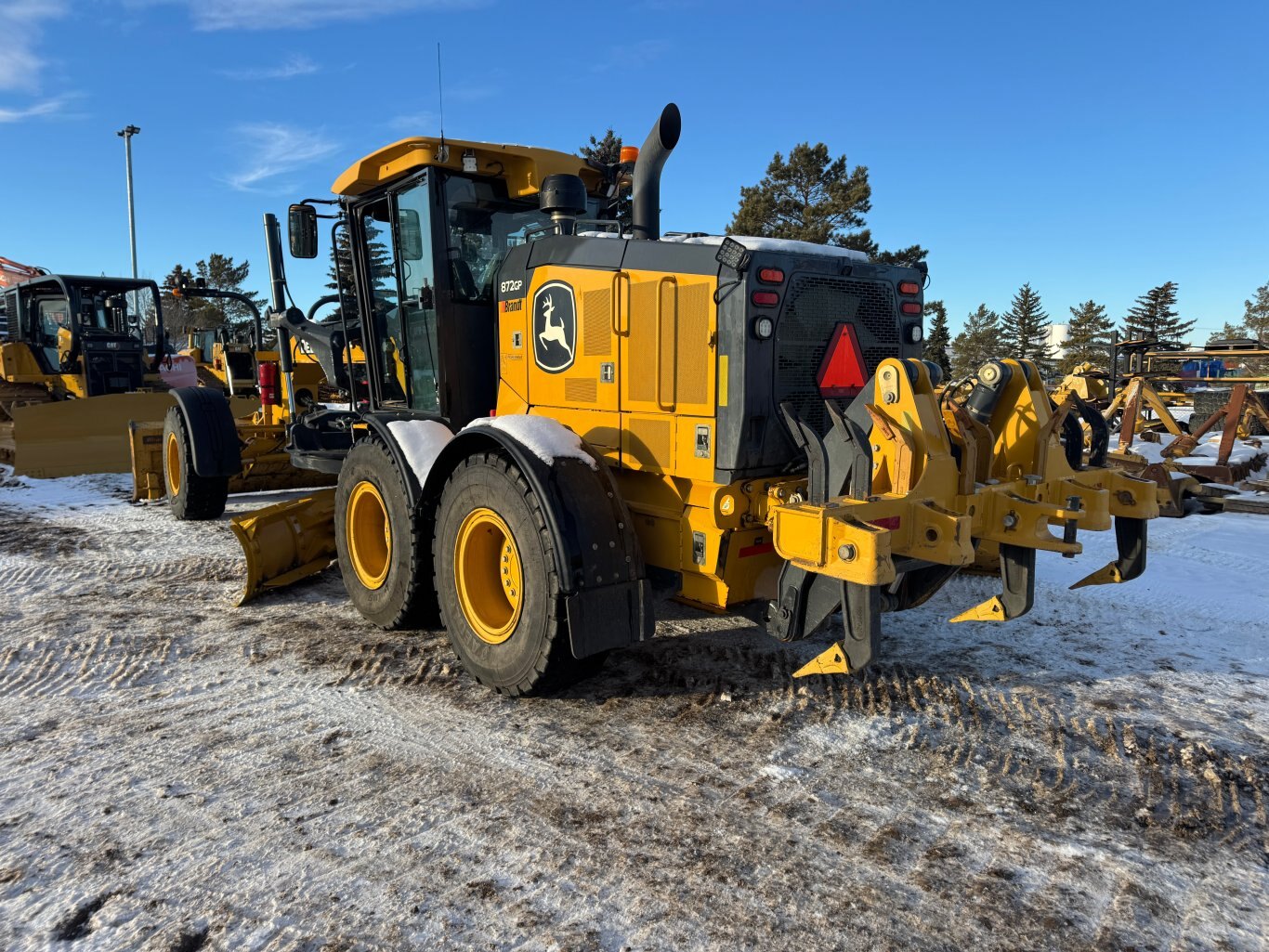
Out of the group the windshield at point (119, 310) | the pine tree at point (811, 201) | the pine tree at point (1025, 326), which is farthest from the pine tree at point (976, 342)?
the windshield at point (119, 310)

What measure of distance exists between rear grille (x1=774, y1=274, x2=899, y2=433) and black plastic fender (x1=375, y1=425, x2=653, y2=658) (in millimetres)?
915

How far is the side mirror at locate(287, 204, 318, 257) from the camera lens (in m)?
5.58

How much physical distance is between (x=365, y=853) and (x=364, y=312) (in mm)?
3930

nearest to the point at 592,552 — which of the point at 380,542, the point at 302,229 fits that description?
the point at 380,542

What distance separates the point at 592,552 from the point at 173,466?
7.00m

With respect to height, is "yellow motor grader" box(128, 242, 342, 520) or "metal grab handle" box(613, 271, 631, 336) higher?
"metal grab handle" box(613, 271, 631, 336)

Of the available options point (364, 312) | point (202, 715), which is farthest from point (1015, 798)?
point (364, 312)

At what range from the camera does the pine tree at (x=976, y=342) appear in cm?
6137

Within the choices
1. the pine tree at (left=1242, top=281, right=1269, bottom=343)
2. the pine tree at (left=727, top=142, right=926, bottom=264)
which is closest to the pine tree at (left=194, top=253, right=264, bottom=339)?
the pine tree at (left=727, top=142, right=926, bottom=264)

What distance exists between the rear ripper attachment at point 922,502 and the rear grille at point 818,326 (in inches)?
15.3

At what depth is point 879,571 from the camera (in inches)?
115

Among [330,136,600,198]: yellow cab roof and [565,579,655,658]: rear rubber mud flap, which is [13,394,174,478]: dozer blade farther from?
[565,579,655,658]: rear rubber mud flap

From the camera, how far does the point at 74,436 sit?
1086 centimetres

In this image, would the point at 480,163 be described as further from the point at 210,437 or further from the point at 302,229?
the point at 210,437
